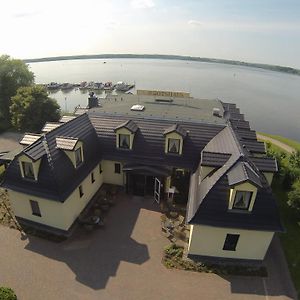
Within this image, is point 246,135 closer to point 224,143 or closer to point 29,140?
point 224,143

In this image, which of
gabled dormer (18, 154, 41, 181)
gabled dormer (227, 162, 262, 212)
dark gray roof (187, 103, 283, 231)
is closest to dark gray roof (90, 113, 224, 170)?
dark gray roof (187, 103, 283, 231)

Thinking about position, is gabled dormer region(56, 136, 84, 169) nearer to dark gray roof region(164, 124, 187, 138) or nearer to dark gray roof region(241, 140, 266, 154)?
dark gray roof region(164, 124, 187, 138)

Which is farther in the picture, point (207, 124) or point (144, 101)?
point (144, 101)

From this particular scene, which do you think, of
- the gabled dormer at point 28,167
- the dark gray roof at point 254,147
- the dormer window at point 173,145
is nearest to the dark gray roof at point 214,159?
the dormer window at point 173,145

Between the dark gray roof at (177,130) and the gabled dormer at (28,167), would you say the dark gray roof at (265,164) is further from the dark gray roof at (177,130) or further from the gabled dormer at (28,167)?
the gabled dormer at (28,167)

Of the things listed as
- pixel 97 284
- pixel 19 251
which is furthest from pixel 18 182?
pixel 97 284

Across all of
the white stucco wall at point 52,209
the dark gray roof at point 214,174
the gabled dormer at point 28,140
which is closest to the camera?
the dark gray roof at point 214,174

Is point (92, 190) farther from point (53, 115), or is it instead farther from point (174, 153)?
point (53, 115)
